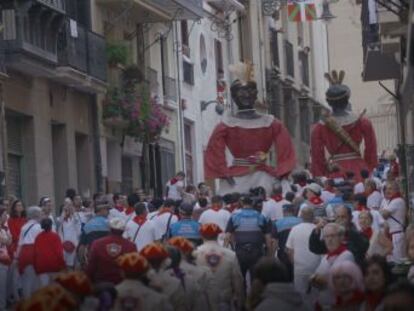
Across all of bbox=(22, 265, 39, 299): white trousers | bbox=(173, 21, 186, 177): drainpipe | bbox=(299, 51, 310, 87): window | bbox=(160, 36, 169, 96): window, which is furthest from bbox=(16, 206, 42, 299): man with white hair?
bbox=(299, 51, 310, 87): window

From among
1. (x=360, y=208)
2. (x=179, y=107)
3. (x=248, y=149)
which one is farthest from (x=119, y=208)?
Answer: (x=179, y=107)

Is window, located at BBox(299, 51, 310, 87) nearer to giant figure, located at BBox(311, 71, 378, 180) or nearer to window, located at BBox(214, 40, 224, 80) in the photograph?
window, located at BBox(214, 40, 224, 80)

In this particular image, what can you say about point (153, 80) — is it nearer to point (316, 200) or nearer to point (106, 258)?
point (316, 200)

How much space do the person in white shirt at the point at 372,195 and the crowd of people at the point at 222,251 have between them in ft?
0.12

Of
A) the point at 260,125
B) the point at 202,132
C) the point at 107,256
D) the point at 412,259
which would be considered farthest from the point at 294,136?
the point at 412,259

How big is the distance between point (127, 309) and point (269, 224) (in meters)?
9.63

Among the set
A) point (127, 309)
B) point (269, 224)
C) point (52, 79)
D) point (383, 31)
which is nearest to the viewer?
point (127, 309)

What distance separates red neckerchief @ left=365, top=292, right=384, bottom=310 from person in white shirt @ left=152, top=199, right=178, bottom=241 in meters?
11.3

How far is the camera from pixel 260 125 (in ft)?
98.5

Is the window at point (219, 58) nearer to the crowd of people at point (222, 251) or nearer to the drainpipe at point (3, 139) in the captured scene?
the crowd of people at point (222, 251)

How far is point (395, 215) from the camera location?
2497 centimetres

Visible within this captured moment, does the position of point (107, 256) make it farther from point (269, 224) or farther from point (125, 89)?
point (125, 89)

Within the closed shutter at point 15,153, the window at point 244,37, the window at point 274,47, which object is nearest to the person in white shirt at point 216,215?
the closed shutter at point 15,153

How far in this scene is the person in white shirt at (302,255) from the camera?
70.9 ft
